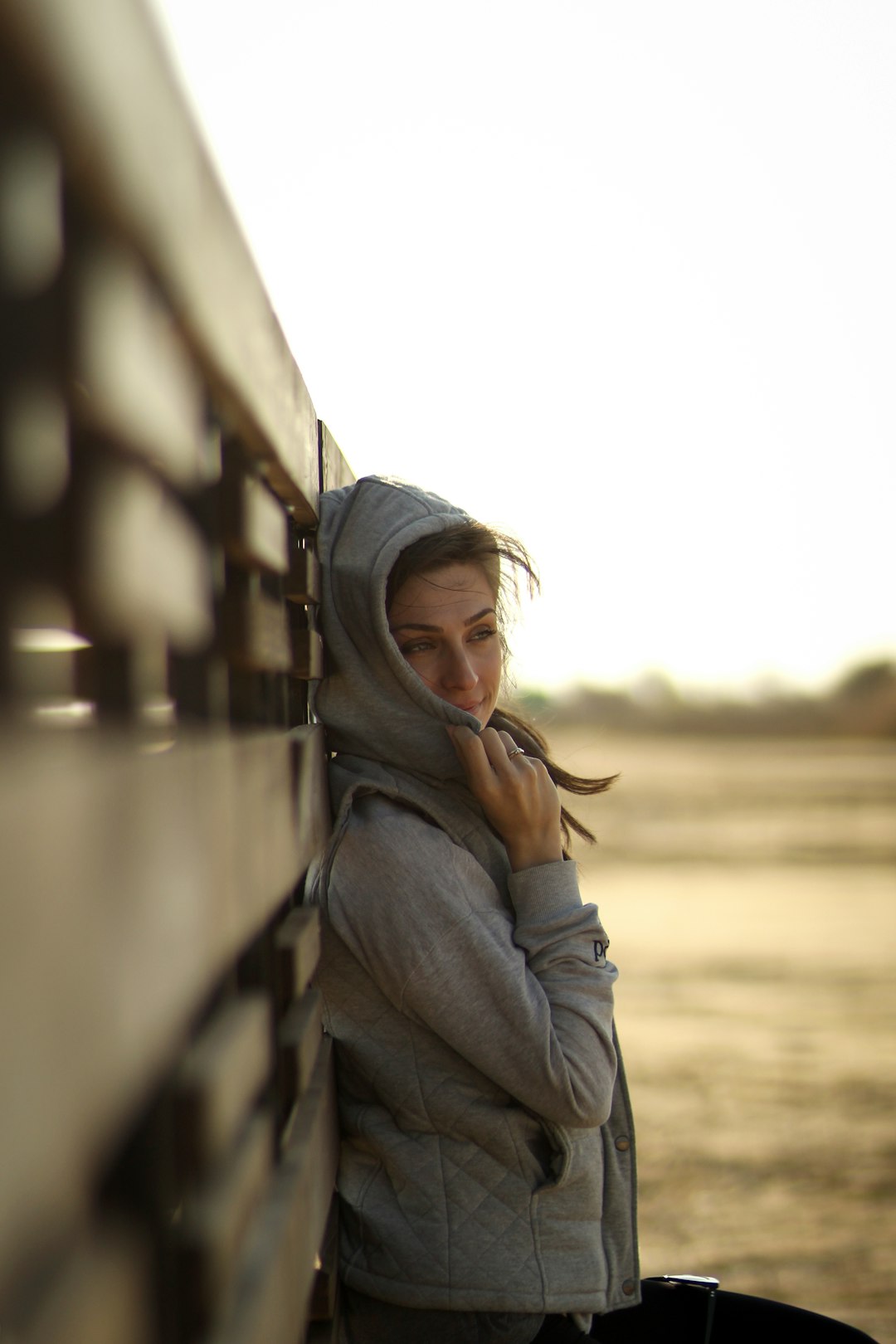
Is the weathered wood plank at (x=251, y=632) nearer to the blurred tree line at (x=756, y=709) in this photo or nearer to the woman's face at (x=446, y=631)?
the woman's face at (x=446, y=631)

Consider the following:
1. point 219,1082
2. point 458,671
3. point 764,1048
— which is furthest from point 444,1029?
point 764,1048

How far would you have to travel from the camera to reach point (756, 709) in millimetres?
44125

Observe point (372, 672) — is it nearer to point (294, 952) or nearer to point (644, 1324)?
point (294, 952)

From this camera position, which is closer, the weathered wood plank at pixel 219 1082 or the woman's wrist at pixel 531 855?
the weathered wood plank at pixel 219 1082

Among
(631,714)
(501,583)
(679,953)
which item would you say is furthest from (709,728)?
(501,583)

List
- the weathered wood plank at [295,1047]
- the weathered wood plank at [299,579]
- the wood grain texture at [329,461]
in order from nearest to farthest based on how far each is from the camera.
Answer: the weathered wood plank at [295,1047] < the weathered wood plank at [299,579] < the wood grain texture at [329,461]

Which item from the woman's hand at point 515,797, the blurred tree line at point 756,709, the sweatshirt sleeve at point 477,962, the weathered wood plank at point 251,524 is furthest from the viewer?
the blurred tree line at point 756,709

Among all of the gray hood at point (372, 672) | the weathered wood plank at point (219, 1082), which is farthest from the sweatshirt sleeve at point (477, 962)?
the weathered wood plank at point (219, 1082)

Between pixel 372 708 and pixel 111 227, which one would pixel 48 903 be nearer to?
pixel 111 227

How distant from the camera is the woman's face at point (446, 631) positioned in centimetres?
221

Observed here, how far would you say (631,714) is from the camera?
4581cm

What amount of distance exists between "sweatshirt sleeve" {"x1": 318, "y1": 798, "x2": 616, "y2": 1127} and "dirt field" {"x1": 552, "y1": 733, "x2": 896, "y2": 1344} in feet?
2.45

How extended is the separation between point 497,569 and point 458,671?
0.26 metres

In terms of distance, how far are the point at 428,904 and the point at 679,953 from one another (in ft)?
32.1
